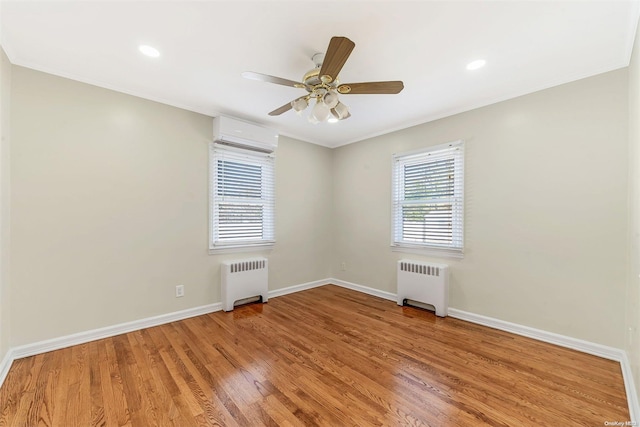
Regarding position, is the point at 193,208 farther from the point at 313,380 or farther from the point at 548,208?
the point at 548,208

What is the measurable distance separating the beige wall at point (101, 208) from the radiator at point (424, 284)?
2377 millimetres

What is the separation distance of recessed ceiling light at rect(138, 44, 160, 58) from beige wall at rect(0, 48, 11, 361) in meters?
1.06

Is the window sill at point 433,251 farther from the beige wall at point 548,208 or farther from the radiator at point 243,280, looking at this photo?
the radiator at point 243,280

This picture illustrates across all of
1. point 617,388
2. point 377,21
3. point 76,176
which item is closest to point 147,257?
point 76,176

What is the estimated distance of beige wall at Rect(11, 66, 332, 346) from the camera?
234 centimetres

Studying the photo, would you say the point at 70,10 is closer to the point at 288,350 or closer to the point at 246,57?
the point at 246,57

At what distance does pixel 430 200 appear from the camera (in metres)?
3.57

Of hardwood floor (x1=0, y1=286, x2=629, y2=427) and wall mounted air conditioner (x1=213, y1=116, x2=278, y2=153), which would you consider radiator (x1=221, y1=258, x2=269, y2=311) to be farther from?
wall mounted air conditioner (x1=213, y1=116, x2=278, y2=153)

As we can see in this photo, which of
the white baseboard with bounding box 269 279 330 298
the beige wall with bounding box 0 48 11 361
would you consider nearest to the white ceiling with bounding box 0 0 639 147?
the beige wall with bounding box 0 48 11 361

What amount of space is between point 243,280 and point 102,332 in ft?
4.97

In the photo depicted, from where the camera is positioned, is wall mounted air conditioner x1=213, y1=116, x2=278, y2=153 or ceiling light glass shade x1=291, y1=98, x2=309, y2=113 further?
wall mounted air conditioner x1=213, y1=116, x2=278, y2=153

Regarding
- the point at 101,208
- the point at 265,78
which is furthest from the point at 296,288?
the point at 265,78

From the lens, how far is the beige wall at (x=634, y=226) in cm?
176

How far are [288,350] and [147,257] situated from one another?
1.89 meters
